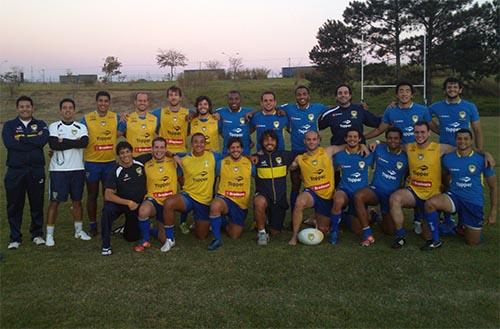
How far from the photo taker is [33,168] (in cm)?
546

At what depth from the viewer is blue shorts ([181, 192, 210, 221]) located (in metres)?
5.55

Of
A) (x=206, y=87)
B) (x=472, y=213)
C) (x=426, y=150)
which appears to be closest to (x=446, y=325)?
(x=472, y=213)

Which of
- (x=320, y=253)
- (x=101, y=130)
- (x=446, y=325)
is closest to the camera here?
(x=446, y=325)

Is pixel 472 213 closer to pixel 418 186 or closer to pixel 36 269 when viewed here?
pixel 418 186

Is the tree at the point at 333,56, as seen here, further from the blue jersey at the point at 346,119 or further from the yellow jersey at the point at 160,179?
the yellow jersey at the point at 160,179

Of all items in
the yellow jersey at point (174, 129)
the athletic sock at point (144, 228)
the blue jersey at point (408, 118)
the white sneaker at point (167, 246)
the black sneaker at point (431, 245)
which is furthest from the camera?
the yellow jersey at point (174, 129)

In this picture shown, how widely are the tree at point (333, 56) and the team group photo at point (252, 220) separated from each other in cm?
2898

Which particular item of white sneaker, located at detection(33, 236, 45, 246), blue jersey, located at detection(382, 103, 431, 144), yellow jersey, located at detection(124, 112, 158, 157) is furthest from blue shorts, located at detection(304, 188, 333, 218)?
white sneaker, located at detection(33, 236, 45, 246)

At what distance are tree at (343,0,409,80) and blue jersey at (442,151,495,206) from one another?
26218 mm

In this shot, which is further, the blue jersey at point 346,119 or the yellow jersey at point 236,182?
the blue jersey at point 346,119

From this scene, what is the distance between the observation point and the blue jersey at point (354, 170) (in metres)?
5.64

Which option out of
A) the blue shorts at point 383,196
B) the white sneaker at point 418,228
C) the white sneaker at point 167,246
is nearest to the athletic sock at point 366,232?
the blue shorts at point 383,196

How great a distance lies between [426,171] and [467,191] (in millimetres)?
509

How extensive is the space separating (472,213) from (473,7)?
30671 mm
